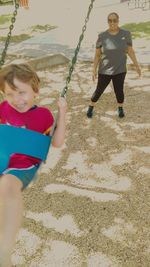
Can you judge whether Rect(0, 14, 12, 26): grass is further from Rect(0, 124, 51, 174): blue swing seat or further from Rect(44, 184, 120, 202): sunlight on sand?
Rect(0, 124, 51, 174): blue swing seat

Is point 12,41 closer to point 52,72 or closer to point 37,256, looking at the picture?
point 52,72

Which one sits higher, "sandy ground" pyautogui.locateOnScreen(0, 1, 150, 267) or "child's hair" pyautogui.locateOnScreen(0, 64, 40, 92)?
"child's hair" pyautogui.locateOnScreen(0, 64, 40, 92)

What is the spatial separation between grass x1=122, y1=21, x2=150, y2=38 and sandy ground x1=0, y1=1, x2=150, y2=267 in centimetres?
590

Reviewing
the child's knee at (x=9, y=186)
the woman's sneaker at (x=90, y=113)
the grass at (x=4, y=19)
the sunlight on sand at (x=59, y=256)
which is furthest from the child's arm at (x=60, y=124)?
the grass at (x=4, y=19)

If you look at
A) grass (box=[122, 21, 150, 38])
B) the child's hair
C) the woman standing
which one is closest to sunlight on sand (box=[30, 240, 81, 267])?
the child's hair

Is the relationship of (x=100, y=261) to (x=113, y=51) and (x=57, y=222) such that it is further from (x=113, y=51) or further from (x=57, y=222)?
(x=113, y=51)

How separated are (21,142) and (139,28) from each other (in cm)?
1117

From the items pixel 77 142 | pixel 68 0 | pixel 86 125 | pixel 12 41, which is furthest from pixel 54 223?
pixel 68 0

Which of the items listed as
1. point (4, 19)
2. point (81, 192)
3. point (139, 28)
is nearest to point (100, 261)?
point (81, 192)

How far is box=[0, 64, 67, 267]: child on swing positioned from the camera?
239 centimetres

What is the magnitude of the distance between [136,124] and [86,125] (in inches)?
28.0

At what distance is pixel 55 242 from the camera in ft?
12.3

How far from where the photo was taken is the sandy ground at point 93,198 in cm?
360

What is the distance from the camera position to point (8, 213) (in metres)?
2.43
